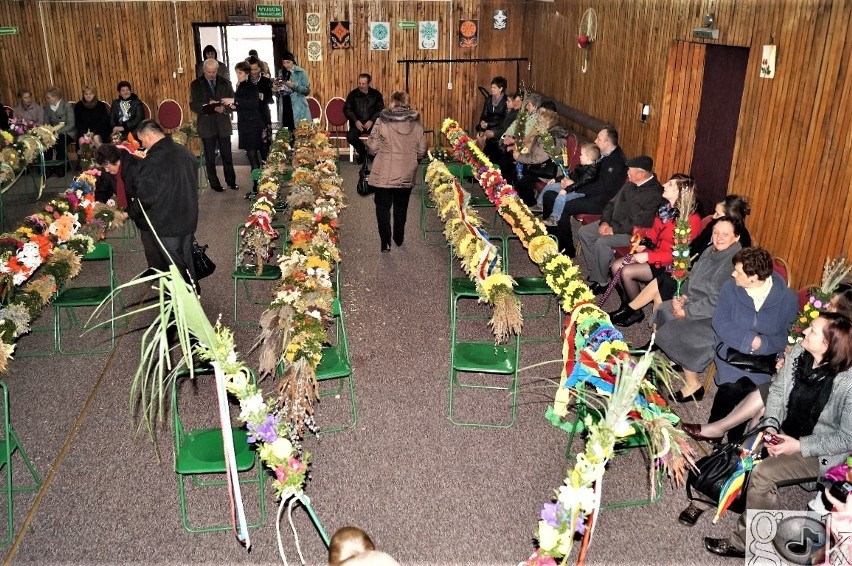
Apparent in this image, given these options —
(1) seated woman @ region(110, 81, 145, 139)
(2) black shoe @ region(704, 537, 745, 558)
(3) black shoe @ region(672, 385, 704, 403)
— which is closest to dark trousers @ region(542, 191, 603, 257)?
(3) black shoe @ region(672, 385, 704, 403)

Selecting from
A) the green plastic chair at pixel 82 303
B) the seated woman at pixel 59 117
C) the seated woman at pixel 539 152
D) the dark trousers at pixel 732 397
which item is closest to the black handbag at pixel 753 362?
the dark trousers at pixel 732 397

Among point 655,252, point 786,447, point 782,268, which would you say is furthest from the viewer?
point 655,252

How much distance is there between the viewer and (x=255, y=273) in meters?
6.49

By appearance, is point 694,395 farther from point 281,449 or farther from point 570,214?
point 281,449

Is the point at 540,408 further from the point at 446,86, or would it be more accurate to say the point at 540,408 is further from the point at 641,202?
the point at 446,86

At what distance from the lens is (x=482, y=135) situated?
38.0 feet

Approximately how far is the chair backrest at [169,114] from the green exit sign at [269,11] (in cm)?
227

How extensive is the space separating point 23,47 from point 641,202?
12.0 m

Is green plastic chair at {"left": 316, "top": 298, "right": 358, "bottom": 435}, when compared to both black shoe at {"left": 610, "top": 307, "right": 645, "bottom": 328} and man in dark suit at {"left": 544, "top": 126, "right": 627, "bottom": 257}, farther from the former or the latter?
man in dark suit at {"left": 544, "top": 126, "right": 627, "bottom": 257}

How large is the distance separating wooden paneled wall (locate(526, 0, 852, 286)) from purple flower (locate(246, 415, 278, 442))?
4147 millimetres

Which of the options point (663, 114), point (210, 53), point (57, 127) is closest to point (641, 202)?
point (663, 114)

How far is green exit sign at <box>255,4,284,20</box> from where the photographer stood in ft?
45.2

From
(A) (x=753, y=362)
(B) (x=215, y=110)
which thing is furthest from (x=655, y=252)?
(B) (x=215, y=110)

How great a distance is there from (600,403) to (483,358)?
1397 mm
